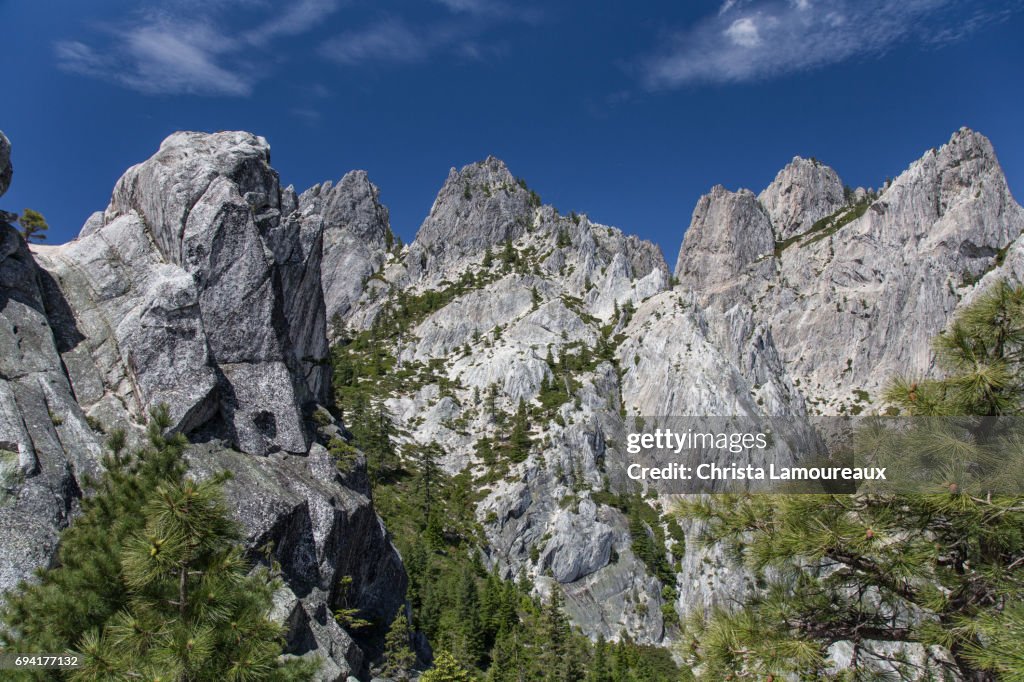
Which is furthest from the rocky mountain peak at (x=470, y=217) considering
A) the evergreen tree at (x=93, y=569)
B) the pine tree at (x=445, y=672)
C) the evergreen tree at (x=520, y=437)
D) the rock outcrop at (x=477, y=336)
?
the evergreen tree at (x=93, y=569)

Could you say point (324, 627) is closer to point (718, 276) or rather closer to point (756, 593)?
point (756, 593)

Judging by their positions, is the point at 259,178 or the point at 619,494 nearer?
the point at 259,178

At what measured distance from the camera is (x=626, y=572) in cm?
7656

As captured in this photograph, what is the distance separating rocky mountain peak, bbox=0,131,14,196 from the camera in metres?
24.1

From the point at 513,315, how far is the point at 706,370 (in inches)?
1854

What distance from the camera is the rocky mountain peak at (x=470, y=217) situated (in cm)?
16525

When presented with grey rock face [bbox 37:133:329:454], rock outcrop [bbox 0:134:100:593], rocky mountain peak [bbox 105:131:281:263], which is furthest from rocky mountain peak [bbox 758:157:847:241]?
rock outcrop [bbox 0:134:100:593]

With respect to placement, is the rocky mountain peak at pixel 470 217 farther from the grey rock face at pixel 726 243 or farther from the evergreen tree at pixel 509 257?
the grey rock face at pixel 726 243

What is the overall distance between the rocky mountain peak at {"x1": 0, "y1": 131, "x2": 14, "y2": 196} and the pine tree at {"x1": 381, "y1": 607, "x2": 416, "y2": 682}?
94.9 ft

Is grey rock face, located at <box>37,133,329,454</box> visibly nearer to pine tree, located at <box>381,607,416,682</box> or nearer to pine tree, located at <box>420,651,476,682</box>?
pine tree, located at <box>381,607,416,682</box>

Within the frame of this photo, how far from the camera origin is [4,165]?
24.3m

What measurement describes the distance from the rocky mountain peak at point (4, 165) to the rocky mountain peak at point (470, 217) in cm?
13689

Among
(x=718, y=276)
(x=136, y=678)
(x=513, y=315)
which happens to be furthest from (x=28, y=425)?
(x=718, y=276)

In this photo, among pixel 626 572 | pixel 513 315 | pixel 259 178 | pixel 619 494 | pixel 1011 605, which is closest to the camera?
pixel 1011 605
